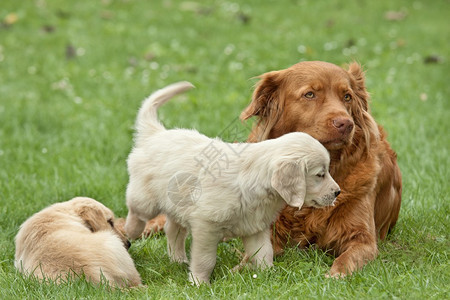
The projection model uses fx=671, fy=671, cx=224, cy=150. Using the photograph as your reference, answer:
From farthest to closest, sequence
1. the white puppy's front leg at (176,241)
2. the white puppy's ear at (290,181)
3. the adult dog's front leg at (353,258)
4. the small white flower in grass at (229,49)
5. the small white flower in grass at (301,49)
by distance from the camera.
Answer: the small white flower in grass at (229,49) < the small white flower in grass at (301,49) < the white puppy's front leg at (176,241) < the adult dog's front leg at (353,258) < the white puppy's ear at (290,181)

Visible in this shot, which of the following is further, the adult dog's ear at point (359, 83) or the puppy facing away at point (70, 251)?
the adult dog's ear at point (359, 83)

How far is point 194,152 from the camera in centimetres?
407

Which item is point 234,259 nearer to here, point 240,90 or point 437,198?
point 437,198

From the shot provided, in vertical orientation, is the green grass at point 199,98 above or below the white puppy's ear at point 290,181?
below

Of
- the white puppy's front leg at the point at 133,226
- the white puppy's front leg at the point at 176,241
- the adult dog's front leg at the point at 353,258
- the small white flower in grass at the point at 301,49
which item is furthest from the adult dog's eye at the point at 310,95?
the small white flower in grass at the point at 301,49

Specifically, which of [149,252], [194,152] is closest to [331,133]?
[194,152]

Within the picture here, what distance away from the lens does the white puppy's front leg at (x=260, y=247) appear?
400 centimetres

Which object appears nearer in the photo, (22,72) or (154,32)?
(22,72)

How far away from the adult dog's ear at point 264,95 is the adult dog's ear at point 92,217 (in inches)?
45.1

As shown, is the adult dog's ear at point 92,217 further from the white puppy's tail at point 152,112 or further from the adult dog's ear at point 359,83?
the adult dog's ear at point 359,83

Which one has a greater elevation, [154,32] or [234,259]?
[234,259]

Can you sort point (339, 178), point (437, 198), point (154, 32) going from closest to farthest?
point (339, 178)
point (437, 198)
point (154, 32)

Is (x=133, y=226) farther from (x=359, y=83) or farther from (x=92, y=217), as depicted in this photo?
(x=359, y=83)

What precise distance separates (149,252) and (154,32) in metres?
7.43
